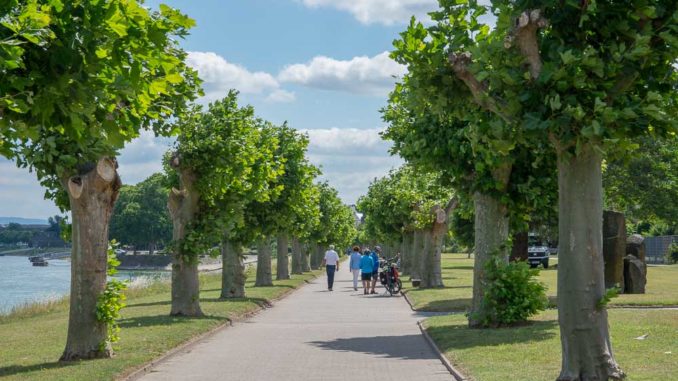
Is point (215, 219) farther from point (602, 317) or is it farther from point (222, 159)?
point (602, 317)

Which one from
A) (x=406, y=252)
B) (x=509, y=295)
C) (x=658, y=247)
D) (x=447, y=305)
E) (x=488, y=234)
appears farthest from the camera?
(x=658, y=247)

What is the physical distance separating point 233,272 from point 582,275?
20.6m

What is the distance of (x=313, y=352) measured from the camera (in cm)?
1518

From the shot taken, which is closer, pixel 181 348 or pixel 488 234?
pixel 181 348

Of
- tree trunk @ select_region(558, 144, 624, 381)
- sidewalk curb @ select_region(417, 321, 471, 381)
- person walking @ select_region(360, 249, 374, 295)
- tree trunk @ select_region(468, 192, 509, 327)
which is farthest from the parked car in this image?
tree trunk @ select_region(558, 144, 624, 381)

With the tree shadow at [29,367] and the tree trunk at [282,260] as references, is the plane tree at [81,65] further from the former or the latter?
the tree trunk at [282,260]

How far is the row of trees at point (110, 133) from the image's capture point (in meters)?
6.44

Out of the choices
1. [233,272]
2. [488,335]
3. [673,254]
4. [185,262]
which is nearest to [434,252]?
[233,272]

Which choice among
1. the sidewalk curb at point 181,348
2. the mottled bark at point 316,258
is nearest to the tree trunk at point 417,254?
the sidewalk curb at point 181,348

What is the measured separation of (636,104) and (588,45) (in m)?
0.79

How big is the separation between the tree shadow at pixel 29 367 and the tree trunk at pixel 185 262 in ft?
26.4

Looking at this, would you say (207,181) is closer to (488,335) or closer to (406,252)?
(488,335)

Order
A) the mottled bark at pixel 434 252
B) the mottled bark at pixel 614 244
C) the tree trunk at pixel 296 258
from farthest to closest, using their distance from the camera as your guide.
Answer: the tree trunk at pixel 296 258
the mottled bark at pixel 434 252
the mottled bark at pixel 614 244

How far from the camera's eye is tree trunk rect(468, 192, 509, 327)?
57.6ft
